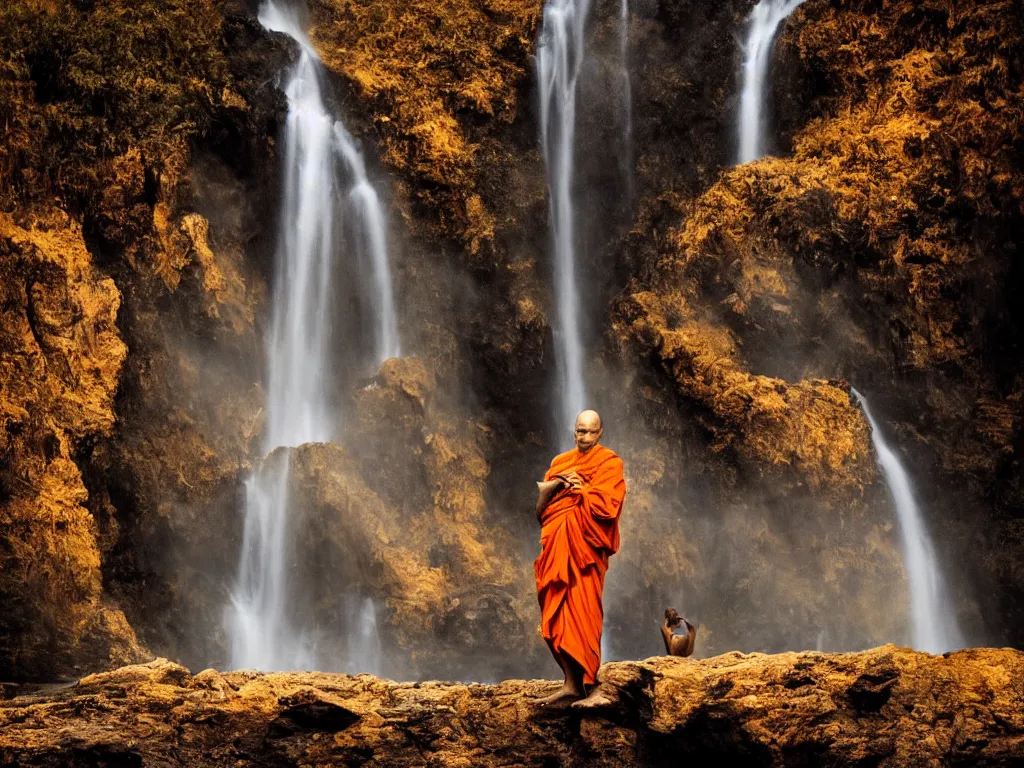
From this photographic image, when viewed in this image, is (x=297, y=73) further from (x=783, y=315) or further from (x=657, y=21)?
(x=783, y=315)

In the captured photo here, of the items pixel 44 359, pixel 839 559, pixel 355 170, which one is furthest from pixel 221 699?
pixel 355 170

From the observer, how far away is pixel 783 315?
18016 millimetres

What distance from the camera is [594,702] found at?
277 inches

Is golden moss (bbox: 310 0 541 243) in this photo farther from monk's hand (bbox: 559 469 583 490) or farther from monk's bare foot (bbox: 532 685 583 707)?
monk's bare foot (bbox: 532 685 583 707)

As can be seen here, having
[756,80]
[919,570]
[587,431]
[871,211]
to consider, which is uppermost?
[756,80]

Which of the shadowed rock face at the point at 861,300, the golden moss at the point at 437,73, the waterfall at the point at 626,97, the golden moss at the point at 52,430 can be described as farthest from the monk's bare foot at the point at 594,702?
the waterfall at the point at 626,97

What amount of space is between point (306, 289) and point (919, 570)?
35.3ft

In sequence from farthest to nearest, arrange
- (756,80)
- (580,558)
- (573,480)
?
(756,80) < (573,480) < (580,558)

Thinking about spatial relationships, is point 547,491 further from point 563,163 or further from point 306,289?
point 563,163

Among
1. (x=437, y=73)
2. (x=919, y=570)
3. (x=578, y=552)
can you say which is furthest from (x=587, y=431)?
(x=437, y=73)

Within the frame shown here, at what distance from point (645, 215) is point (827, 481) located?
5.82 metres

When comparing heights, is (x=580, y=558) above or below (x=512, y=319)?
below

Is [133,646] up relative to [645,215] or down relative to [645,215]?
down

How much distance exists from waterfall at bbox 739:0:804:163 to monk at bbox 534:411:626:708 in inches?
511
